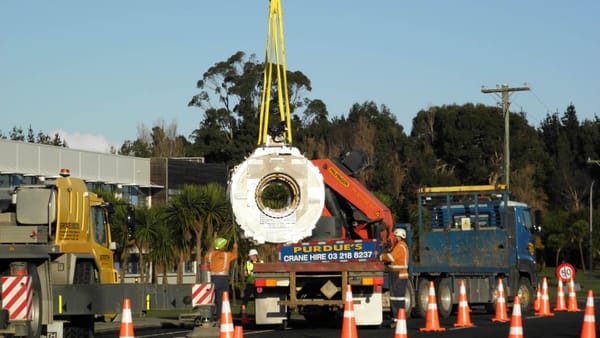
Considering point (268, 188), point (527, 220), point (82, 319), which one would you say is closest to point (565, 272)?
point (527, 220)

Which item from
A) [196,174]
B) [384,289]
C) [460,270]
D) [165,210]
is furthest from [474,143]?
[384,289]

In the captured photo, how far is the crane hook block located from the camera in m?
23.9

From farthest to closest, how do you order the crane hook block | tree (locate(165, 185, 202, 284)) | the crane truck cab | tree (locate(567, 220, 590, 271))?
1. tree (locate(567, 220, 590, 271))
2. tree (locate(165, 185, 202, 284))
3. the crane hook block
4. the crane truck cab

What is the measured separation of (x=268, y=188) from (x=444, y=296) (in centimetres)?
629

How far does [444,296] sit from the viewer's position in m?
28.2

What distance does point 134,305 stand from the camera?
59.9ft

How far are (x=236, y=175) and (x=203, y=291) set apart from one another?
14.8 feet

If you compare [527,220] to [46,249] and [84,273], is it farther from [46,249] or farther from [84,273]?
[46,249]

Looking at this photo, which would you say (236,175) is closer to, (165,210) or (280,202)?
(280,202)

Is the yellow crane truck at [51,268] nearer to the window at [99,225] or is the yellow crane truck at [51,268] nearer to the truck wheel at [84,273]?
the truck wheel at [84,273]

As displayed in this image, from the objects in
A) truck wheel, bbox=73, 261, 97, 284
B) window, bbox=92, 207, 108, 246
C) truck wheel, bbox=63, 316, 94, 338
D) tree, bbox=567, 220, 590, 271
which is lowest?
truck wheel, bbox=63, 316, 94, 338

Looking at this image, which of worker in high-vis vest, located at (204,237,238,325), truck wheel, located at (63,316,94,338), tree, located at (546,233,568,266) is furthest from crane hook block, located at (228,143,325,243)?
tree, located at (546,233,568,266)

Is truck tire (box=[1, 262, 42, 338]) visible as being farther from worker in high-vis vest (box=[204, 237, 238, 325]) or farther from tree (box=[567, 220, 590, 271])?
tree (box=[567, 220, 590, 271])

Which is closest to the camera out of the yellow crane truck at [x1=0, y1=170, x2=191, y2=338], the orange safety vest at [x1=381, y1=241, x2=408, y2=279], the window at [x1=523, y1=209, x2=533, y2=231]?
the yellow crane truck at [x1=0, y1=170, x2=191, y2=338]
